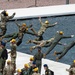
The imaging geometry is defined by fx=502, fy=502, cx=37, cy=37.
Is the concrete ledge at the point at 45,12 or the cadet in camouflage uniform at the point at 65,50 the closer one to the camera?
the cadet in camouflage uniform at the point at 65,50

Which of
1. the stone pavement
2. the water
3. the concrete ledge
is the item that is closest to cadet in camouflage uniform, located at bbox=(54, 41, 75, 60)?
the water

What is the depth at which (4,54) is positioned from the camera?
1755 centimetres

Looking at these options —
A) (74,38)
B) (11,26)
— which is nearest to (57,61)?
(74,38)

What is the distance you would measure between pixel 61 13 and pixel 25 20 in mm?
2137

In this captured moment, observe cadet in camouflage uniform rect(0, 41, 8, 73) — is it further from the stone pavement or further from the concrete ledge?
the stone pavement

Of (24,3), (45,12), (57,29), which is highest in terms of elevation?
(24,3)

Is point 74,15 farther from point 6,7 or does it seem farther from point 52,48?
point 6,7

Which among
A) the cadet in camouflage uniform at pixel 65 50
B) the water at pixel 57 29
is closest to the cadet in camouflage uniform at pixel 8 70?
the water at pixel 57 29

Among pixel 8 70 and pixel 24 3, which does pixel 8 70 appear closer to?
pixel 8 70

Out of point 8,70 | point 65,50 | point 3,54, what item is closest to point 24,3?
point 65,50

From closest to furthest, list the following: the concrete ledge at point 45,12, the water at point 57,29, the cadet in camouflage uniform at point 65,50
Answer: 1. the cadet in camouflage uniform at point 65,50
2. the water at point 57,29
3. the concrete ledge at point 45,12

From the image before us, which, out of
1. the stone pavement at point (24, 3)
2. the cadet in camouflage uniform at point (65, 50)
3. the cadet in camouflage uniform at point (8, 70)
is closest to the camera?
the cadet in camouflage uniform at point (8, 70)

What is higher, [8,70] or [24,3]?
[24,3]

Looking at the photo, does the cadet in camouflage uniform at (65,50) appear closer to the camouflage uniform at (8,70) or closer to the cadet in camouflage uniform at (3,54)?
the cadet in camouflage uniform at (3,54)
